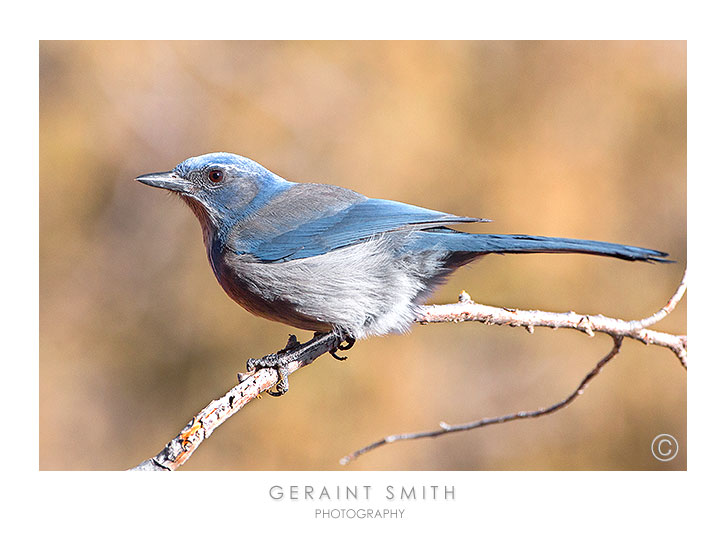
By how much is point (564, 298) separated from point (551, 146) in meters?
1.34

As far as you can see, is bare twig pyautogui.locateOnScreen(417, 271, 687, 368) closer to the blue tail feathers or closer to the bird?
the bird

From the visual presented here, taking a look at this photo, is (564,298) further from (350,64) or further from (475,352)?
(350,64)

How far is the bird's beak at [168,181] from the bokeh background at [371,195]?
1.61 m

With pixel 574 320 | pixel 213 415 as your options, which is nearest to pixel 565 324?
pixel 574 320

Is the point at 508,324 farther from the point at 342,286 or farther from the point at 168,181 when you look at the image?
the point at 168,181

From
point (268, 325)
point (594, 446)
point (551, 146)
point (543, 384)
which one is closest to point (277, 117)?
point (268, 325)

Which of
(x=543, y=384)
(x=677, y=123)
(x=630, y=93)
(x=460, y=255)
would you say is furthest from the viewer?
(x=543, y=384)

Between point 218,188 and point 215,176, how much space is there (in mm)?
76

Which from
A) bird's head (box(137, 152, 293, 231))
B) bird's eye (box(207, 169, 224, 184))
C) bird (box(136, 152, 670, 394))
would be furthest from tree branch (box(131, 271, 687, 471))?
bird's eye (box(207, 169, 224, 184))

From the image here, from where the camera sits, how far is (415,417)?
6078mm

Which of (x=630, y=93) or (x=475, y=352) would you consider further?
(x=475, y=352)

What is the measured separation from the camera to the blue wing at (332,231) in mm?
4035

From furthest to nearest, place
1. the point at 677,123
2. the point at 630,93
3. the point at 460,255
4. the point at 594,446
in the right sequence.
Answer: the point at 630,93
the point at 594,446
the point at 677,123
the point at 460,255

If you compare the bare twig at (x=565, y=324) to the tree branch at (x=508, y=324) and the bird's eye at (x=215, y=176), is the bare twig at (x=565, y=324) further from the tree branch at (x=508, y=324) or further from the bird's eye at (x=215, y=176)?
the bird's eye at (x=215, y=176)
